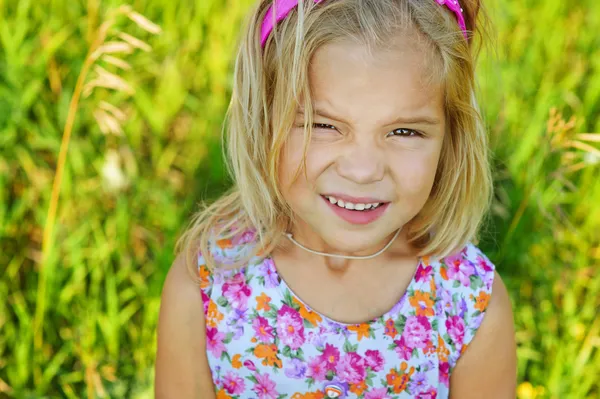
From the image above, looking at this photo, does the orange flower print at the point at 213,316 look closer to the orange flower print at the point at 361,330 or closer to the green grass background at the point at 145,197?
the orange flower print at the point at 361,330

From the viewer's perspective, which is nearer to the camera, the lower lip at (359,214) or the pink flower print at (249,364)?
the lower lip at (359,214)

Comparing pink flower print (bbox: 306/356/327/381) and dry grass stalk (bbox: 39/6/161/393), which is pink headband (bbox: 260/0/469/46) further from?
pink flower print (bbox: 306/356/327/381)

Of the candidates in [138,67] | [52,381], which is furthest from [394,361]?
[138,67]

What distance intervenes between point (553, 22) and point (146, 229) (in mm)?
1830

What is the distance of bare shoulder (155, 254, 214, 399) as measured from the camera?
1.65 m

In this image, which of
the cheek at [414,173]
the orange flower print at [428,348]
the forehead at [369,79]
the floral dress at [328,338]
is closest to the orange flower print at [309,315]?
the floral dress at [328,338]

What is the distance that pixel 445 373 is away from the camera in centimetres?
168

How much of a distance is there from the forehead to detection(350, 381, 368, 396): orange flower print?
0.58 m

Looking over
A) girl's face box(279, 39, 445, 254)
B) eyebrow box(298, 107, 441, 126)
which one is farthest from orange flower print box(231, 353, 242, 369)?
eyebrow box(298, 107, 441, 126)

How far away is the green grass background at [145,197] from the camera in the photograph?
6.75 feet

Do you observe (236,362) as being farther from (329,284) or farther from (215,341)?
(329,284)

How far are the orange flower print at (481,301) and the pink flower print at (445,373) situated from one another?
13 cm

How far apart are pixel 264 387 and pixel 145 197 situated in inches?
34.9

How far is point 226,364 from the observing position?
5.45 ft
